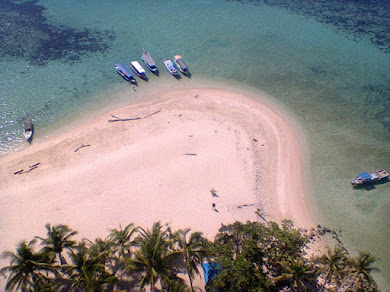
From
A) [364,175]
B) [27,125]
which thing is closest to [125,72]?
[27,125]

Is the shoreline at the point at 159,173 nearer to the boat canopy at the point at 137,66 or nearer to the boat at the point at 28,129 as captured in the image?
the boat at the point at 28,129

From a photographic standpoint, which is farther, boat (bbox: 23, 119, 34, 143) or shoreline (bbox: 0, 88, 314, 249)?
boat (bbox: 23, 119, 34, 143)

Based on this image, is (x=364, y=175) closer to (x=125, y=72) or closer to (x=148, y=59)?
(x=148, y=59)

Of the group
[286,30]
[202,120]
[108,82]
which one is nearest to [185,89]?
[202,120]

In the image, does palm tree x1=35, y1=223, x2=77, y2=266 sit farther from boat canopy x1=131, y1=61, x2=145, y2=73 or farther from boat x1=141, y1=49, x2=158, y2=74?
boat x1=141, y1=49, x2=158, y2=74

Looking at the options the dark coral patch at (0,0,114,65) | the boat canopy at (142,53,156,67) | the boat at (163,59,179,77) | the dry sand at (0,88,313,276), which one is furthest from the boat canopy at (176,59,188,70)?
the dark coral patch at (0,0,114,65)

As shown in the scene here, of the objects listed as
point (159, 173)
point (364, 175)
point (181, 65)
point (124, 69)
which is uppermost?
point (124, 69)
